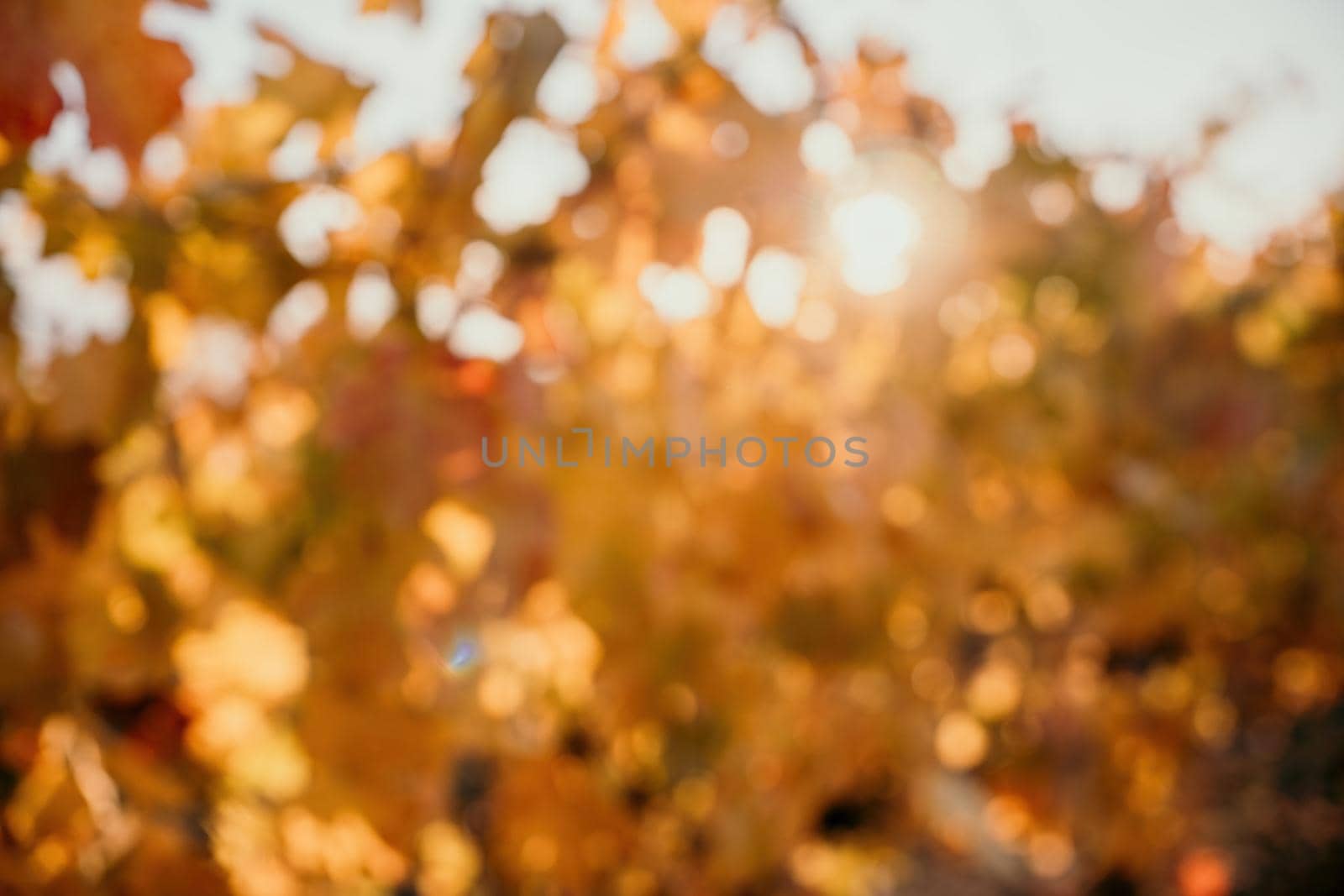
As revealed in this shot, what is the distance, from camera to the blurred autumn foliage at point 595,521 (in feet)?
3.58

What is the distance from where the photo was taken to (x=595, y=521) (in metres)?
1.47

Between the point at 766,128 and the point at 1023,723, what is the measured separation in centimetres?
259

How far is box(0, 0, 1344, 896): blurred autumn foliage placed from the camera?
1.09 meters

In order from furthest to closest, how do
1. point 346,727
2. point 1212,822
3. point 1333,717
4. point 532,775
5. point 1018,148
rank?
point 1333,717 → point 1212,822 → point 532,775 → point 1018,148 → point 346,727

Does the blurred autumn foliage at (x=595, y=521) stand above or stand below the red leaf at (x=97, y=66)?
below

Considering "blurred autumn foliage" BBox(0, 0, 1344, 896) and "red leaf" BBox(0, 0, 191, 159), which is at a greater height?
"red leaf" BBox(0, 0, 191, 159)

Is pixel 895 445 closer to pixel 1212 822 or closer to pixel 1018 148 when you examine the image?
pixel 1018 148

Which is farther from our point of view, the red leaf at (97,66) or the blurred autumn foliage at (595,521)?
the blurred autumn foliage at (595,521)

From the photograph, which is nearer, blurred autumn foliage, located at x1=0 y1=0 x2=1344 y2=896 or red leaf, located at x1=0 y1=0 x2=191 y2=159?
red leaf, located at x1=0 y1=0 x2=191 y2=159

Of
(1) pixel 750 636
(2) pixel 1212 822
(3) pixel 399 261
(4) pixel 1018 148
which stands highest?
(4) pixel 1018 148

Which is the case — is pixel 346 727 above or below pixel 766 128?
below

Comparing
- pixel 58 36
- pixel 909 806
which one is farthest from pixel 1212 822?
pixel 58 36

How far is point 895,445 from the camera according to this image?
1.77 metres

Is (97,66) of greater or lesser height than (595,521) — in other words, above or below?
above
